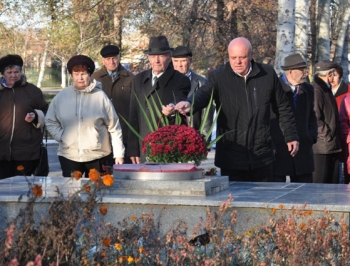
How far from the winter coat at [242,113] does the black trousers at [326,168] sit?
8.97 feet

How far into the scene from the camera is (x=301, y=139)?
9.51 metres

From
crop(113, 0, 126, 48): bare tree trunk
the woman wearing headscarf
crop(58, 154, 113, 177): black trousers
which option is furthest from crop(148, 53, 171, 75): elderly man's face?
crop(113, 0, 126, 48): bare tree trunk

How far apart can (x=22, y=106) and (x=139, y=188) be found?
316cm

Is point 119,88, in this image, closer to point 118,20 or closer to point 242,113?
point 242,113

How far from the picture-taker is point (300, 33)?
18.7 m

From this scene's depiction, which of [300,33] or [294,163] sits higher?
[300,33]

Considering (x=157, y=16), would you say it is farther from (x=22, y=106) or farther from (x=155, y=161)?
(x=155, y=161)

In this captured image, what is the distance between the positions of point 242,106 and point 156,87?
4.79 ft

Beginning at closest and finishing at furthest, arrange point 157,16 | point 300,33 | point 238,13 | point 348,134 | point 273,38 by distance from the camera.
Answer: point 348,134, point 300,33, point 157,16, point 238,13, point 273,38

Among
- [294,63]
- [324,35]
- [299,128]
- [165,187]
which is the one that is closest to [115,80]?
[294,63]

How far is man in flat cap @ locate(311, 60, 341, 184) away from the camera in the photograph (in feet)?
34.9

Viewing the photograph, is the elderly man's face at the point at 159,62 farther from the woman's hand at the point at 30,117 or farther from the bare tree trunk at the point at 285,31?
the bare tree trunk at the point at 285,31

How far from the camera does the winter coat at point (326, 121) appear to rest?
34.9ft

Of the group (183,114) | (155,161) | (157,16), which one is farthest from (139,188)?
(157,16)
